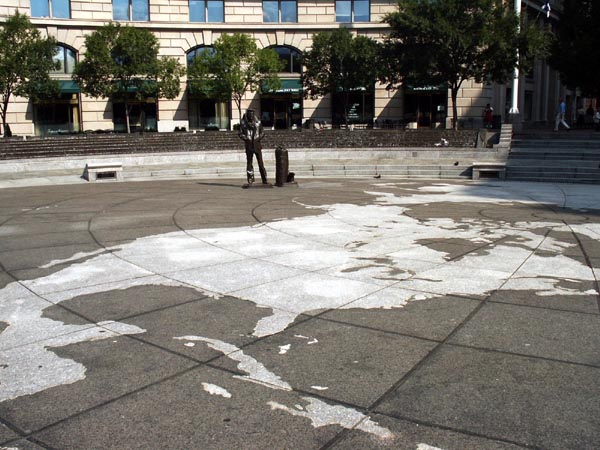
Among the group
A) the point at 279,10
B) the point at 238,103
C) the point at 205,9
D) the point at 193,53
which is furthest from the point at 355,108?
the point at 205,9

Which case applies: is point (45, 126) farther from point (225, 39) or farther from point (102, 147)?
point (102, 147)

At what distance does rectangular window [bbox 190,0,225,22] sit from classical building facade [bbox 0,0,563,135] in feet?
0.24

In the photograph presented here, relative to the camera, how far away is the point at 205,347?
5.18 metres

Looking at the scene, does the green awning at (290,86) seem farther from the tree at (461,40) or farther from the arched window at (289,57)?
the tree at (461,40)

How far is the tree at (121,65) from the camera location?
122ft

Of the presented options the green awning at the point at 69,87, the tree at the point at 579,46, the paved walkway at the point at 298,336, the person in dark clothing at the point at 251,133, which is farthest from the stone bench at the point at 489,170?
the green awning at the point at 69,87

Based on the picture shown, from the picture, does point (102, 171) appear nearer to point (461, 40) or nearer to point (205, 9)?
point (461, 40)

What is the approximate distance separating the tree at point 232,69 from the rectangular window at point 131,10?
23.3 ft

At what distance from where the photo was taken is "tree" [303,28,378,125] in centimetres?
4016

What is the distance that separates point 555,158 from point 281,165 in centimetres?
1316

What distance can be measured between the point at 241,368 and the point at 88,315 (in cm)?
209

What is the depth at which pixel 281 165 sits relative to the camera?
17875 millimetres

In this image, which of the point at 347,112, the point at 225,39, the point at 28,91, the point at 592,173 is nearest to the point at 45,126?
the point at 28,91

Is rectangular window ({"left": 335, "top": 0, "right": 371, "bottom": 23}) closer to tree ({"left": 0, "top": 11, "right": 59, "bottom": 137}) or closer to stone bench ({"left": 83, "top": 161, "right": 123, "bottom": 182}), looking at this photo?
tree ({"left": 0, "top": 11, "right": 59, "bottom": 137})
